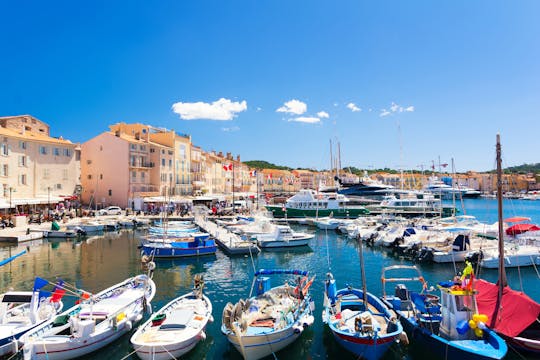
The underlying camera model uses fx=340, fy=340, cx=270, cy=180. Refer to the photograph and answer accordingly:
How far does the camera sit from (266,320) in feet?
45.6

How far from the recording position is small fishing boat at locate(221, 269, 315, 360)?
40.0 ft

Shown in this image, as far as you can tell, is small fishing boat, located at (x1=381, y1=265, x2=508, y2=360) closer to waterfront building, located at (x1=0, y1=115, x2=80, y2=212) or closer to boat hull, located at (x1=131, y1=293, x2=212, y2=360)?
boat hull, located at (x1=131, y1=293, x2=212, y2=360)

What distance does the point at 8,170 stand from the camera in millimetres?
46062

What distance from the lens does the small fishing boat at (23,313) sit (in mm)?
12578

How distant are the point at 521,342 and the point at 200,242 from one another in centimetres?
2543

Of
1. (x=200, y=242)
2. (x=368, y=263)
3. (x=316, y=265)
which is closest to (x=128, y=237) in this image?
(x=200, y=242)

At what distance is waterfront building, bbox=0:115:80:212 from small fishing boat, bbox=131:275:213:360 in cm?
3976

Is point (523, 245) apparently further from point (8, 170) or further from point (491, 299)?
point (8, 170)

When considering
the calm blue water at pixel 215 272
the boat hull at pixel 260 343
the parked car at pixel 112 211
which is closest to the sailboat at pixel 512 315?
the calm blue water at pixel 215 272

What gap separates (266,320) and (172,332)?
3.70 metres

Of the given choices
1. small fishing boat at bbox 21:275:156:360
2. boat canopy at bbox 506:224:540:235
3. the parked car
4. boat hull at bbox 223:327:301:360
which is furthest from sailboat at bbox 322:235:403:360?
the parked car

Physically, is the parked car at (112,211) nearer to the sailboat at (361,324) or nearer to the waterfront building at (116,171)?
the waterfront building at (116,171)

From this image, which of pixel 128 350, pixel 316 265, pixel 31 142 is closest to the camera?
pixel 128 350

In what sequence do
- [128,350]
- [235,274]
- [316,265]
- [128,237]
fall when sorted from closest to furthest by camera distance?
1. [128,350]
2. [235,274]
3. [316,265]
4. [128,237]
